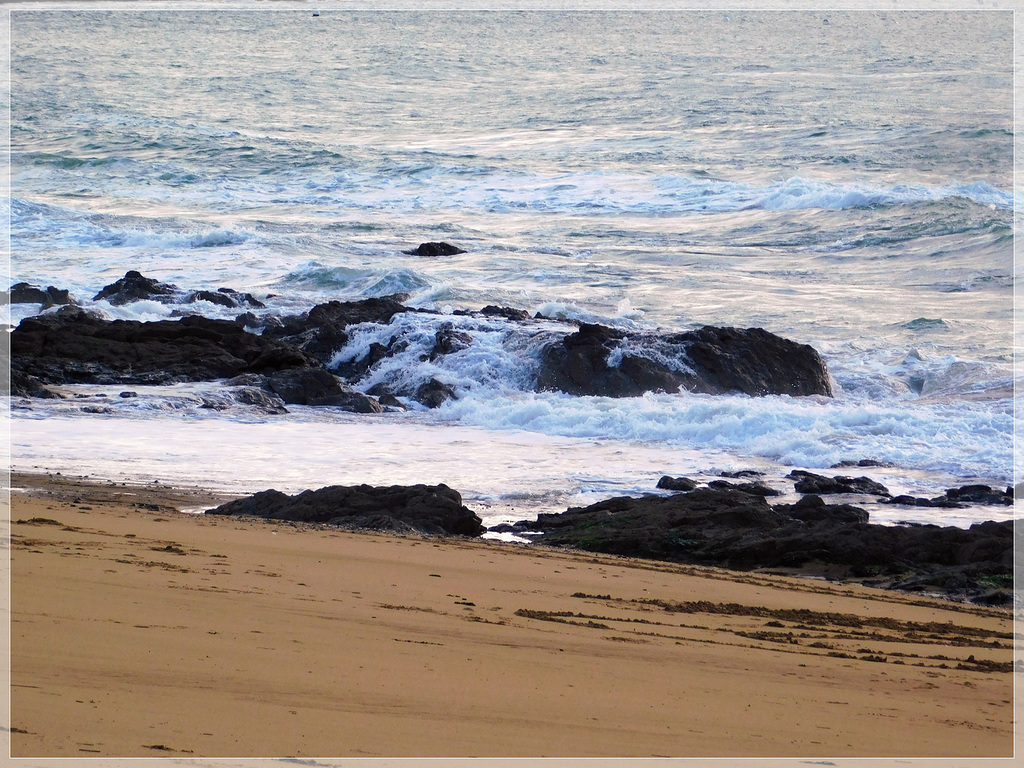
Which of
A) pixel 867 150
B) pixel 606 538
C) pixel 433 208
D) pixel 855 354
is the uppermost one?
pixel 867 150

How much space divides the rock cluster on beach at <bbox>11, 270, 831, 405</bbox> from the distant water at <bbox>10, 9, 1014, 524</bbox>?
42 centimetres

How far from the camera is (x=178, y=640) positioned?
423 centimetres

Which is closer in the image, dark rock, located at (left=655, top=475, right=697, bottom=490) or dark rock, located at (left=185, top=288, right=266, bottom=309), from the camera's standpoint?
dark rock, located at (left=655, top=475, right=697, bottom=490)

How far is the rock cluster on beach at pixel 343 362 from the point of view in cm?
1425

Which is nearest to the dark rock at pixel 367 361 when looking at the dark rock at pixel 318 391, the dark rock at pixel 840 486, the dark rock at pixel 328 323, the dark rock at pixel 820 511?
→ the dark rock at pixel 328 323

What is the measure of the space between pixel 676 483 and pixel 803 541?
2132mm

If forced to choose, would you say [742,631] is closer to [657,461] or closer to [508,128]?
[657,461]

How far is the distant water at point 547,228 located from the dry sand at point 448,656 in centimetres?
314

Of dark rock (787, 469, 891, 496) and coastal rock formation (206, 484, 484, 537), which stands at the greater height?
dark rock (787, 469, 891, 496)

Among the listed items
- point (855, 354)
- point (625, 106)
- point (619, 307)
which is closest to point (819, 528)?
point (855, 354)

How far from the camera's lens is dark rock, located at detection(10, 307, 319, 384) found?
1439 cm

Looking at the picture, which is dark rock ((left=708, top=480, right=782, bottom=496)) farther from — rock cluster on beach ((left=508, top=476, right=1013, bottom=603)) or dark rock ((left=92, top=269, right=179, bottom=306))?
dark rock ((left=92, top=269, right=179, bottom=306))

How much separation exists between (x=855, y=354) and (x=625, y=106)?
30.4 metres

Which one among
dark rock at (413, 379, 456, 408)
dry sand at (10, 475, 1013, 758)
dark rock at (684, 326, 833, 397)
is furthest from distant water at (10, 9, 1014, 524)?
dry sand at (10, 475, 1013, 758)
